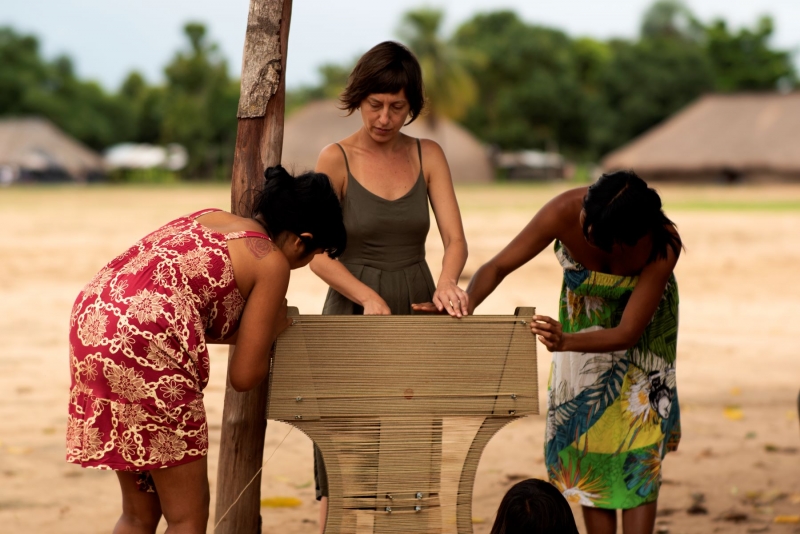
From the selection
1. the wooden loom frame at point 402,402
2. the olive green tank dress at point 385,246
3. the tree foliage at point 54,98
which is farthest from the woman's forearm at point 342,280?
the tree foliage at point 54,98

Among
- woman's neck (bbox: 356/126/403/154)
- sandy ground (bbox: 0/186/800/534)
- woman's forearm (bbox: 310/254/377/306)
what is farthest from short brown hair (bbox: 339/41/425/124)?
sandy ground (bbox: 0/186/800/534)

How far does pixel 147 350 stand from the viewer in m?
2.70

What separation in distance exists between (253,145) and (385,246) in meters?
0.64

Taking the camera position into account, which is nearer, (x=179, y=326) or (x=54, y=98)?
(x=179, y=326)

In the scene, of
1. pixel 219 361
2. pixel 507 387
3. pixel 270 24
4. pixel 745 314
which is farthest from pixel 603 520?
pixel 745 314

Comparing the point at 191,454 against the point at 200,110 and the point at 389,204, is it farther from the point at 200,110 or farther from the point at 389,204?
the point at 200,110

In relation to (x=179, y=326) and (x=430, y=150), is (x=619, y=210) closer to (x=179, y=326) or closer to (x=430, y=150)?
(x=430, y=150)

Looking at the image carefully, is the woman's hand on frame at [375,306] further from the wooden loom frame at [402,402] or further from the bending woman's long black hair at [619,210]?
the bending woman's long black hair at [619,210]

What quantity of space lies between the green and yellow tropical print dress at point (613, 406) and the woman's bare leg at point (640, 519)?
3cm

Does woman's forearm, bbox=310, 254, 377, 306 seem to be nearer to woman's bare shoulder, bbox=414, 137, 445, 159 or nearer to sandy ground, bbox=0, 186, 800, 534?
woman's bare shoulder, bbox=414, 137, 445, 159

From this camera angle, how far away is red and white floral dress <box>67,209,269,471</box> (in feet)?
8.84

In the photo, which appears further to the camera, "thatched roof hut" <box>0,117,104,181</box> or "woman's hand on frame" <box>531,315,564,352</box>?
"thatched roof hut" <box>0,117,104,181</box>

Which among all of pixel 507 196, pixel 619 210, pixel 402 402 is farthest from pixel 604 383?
pixel 507 196

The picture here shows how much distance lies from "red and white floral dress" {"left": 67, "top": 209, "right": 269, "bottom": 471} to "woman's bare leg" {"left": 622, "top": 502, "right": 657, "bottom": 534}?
1520 mm
